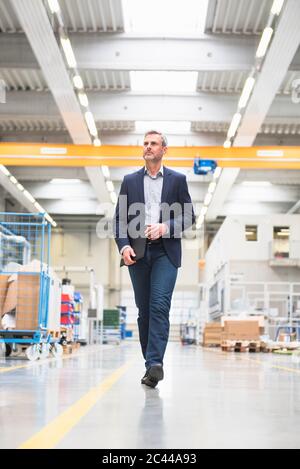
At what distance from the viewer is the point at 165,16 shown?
43.0 feet

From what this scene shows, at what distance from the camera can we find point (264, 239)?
78.2ft

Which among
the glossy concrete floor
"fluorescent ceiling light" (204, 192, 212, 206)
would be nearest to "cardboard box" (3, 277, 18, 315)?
the glossy concrete floor

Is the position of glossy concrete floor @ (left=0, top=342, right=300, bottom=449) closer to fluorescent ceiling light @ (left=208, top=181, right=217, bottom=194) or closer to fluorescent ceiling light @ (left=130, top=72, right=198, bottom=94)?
fluorescent ceiling light @ (left=130, top=72, right=198, bottom=94)

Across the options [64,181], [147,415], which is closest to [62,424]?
[147,415]

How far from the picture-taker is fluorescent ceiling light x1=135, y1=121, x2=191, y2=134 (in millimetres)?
19484

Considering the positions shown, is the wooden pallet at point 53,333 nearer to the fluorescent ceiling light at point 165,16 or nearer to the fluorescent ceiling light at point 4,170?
the fluorescent ceiling light at point 165,16

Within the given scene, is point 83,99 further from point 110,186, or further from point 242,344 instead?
point 110,186

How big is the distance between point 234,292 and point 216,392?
20.3 m

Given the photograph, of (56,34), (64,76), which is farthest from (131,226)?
(64,76)

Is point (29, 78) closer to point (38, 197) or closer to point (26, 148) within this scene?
point (26, 148)

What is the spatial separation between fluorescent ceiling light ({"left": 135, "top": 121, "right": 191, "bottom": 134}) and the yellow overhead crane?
1.00m

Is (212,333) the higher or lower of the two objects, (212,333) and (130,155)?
the lower

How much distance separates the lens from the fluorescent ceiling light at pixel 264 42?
12.1 meters

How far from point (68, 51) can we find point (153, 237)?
9.87 metres
